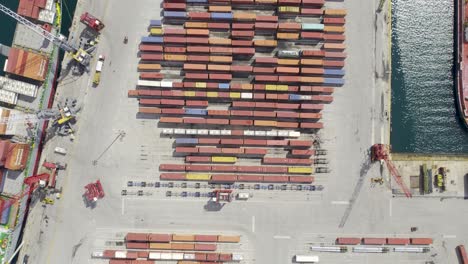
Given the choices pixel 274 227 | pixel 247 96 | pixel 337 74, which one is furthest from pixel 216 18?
pixel 274 227

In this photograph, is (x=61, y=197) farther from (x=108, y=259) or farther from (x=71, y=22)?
(x=71, y=22)

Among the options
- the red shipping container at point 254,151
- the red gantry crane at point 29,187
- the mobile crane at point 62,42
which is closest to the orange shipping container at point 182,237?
the red shipping container at point 254,151

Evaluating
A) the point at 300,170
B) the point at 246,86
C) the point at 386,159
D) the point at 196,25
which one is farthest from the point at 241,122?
the point at 386,159

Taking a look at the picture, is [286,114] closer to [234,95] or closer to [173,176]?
[234,95]

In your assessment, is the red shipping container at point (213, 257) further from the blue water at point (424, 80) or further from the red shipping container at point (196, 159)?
the blue water at point (424, 80)

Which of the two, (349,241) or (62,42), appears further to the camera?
(349,241)

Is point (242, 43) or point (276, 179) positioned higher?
point (242, 43)
